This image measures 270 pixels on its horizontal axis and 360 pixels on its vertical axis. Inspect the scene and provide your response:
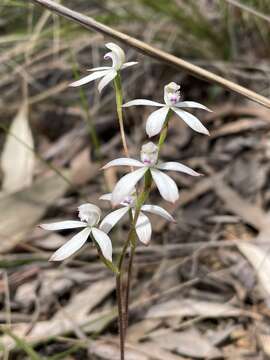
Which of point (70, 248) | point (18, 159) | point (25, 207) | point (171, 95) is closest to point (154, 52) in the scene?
point (171, 95)

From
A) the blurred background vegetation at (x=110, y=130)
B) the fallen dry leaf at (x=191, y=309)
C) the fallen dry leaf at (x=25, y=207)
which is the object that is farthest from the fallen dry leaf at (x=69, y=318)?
the fallen dry leaf at (x=25, y=207)

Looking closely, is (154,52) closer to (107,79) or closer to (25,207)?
(107,79)

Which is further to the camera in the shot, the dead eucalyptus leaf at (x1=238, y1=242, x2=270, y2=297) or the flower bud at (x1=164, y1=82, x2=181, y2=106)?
the dead eucalyptus leaf at (x1=238, y1=242, x2=270, y2=297)

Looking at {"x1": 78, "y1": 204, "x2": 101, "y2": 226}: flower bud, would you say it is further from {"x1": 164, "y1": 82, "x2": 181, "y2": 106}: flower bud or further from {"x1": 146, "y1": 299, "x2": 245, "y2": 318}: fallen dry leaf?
{"x1": 146, "y1": 299, "x2": 245, "y2": 318}: fallen dry leaf

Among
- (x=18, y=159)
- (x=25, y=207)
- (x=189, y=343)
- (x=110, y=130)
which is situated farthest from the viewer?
(x=110, y=130)

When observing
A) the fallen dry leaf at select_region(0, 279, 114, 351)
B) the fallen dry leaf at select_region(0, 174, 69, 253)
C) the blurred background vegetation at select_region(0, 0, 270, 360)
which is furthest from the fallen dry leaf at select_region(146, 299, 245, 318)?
the fallen dry leaf at select_region(0, 174, 69, 253)

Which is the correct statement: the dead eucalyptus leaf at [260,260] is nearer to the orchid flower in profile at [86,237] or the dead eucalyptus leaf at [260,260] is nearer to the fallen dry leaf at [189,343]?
the fallen dry leaf at [189,343]
